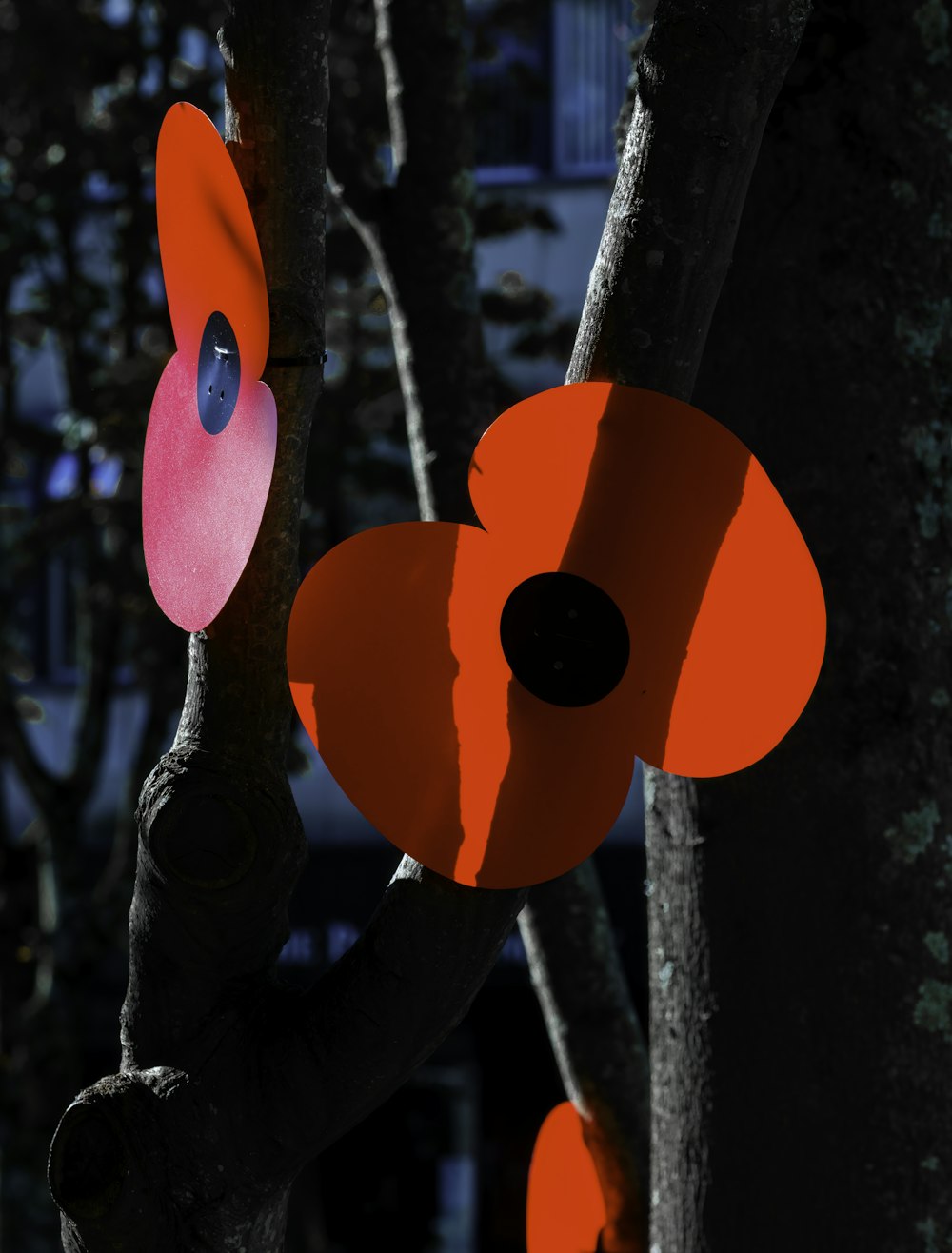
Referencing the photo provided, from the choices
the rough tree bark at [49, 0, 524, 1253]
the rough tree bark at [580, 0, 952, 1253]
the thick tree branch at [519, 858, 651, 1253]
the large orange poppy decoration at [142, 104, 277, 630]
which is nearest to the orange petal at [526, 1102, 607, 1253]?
Answer: the thick tree branch at [519, 858, 651, 1253]

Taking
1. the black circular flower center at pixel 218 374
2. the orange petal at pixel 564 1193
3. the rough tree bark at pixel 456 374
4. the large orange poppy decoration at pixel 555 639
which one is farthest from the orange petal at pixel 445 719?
the orange petal at pixel 564 1193

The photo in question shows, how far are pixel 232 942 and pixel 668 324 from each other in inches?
31.7

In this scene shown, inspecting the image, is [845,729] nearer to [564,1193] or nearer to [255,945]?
[255,945]

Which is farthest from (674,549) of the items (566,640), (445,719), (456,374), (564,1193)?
(564,1193)

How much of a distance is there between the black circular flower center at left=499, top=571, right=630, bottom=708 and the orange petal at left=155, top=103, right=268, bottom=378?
0.38 metres

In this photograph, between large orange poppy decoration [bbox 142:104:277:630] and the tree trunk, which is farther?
the tree trunk

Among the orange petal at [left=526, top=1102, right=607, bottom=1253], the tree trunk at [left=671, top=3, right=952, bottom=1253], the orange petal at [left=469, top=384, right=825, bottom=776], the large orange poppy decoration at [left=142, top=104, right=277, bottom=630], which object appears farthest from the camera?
the orange petal at [left=526, top=1102, right=607, bottom=1253]

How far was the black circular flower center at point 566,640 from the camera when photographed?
1.50m

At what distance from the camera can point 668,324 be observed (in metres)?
1.63

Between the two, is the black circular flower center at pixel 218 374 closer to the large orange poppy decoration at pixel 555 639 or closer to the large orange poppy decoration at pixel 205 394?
the large orange poppy decoration at pixel 205 394

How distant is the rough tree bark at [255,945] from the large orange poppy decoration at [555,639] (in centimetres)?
14

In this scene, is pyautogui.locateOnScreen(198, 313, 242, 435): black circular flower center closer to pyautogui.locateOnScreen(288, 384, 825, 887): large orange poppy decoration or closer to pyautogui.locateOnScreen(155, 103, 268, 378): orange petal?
pyautogui.locateOnScreen(155, 103, 268, 378): orange petal

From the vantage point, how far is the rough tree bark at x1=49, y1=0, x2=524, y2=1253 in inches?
63.7

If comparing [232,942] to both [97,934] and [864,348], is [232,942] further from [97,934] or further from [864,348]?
[97,934]
